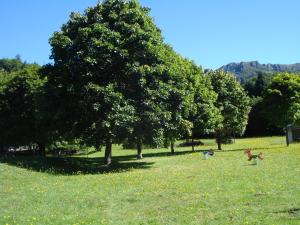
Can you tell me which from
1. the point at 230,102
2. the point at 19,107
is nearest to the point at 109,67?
the point at 19,107

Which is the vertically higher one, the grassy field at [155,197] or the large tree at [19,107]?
the large tree at [19,107]

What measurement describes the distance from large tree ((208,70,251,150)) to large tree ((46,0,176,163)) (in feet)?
89.7

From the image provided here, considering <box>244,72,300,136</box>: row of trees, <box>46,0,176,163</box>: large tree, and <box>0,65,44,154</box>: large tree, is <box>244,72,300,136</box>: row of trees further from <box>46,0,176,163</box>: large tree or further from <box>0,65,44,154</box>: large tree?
<box>0,65,44,154</box>: large tree

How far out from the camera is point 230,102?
68.4m

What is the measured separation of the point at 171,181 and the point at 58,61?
18.4 meters

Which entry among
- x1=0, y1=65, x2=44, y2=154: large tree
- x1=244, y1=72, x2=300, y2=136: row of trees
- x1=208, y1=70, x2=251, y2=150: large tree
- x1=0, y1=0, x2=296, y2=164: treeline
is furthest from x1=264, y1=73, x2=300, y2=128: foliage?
x1=0, y1=65, x2=44, y2=154: large tree

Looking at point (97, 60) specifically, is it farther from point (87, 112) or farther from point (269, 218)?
point (269, 218)

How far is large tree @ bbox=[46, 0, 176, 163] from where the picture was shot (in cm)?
3928

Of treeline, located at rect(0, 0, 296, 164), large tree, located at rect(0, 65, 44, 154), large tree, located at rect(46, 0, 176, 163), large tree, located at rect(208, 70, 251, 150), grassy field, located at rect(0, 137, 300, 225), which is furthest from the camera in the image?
large tree, located at rect(208, 70, 251, 150)

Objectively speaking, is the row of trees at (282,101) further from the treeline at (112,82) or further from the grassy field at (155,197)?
the grassy field at (155,197)

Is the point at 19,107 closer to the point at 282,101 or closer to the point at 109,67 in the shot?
the point at 109,67

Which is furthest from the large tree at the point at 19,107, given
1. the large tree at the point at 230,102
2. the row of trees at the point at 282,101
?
the row of trees at the point at 282,101

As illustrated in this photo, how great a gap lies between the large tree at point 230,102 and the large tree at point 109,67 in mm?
27326

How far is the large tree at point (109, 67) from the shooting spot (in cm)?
3928
